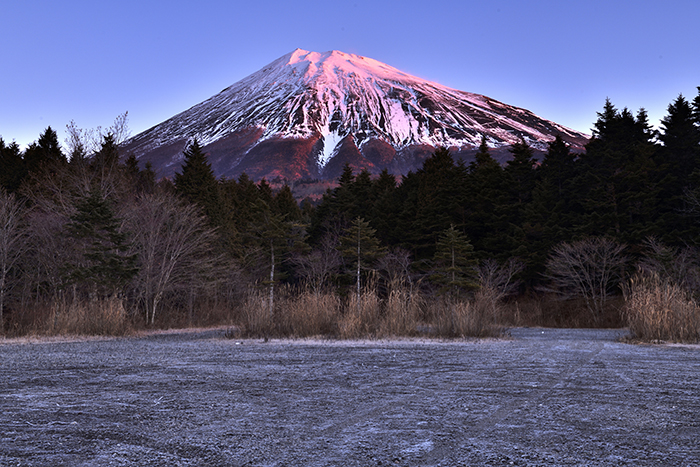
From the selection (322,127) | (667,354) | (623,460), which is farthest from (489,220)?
Result: (322,127)

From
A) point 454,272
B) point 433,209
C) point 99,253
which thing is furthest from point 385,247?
point 99,253

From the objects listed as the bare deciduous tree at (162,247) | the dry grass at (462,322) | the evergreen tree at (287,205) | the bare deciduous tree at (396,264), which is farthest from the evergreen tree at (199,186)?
→ the dry grass at (462,322)

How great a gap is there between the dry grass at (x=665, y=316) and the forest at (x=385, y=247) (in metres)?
0.04

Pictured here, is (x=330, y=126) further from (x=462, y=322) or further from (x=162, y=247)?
(x=462, y=322)

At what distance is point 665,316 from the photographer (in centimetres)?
1145

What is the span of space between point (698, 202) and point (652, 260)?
472 centimetres

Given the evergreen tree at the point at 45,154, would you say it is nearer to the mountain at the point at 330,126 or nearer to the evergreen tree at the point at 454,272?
the evergreen tree at the point at 454,272

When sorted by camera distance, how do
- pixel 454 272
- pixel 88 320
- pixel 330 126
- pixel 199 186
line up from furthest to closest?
pixel 330 126 → pixel 199 186 → pixel 454 272 → pixel 88 320

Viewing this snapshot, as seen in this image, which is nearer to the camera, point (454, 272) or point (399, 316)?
point (399, 316)

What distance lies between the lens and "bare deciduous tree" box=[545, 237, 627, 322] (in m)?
29.0

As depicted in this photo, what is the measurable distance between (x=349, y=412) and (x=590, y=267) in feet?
99.6

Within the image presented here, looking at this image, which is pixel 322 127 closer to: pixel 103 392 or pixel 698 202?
pixel 698 202

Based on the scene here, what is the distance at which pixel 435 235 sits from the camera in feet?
121

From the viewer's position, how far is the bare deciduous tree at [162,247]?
2272cm
